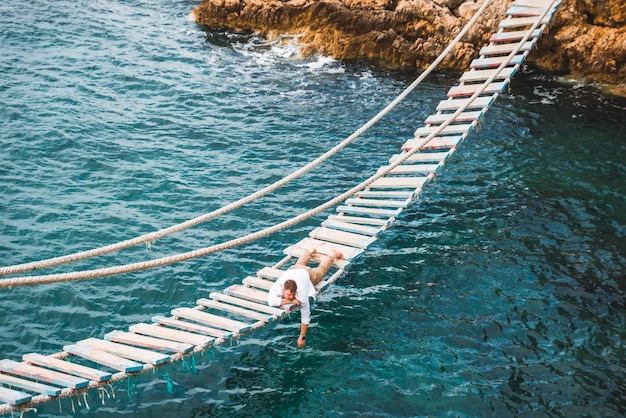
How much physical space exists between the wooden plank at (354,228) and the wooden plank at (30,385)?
6.89 m

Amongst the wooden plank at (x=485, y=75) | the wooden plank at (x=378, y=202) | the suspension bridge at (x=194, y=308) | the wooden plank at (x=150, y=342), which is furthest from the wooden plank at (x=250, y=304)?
the wooden plank at (x=485, y=75)

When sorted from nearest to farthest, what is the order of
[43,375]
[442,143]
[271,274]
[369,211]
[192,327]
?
1. [43,375]
2. [192,327]
3. [271,274]
4. [369,211]
5. [442,143]

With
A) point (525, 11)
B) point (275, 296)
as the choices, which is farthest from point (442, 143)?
point (525, 11)

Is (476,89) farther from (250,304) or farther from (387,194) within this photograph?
(250,304)

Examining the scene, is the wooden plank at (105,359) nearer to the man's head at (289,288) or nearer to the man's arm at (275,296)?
the man's arm at (275,296)

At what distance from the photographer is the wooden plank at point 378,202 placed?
1545cm

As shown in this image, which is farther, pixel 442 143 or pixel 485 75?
pixel 485 75

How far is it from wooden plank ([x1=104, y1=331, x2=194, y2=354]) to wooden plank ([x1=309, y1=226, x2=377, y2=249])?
14.2ft

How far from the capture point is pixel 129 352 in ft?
37.2

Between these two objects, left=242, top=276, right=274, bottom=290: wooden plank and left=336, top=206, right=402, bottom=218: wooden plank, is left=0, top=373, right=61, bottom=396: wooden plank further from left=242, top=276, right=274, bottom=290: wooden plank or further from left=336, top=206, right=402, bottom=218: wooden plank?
left=336, top=206, right=402, bottom=218: wooden plank

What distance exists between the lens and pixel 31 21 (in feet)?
97.6

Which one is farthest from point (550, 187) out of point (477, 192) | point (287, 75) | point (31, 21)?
point (31, 21)

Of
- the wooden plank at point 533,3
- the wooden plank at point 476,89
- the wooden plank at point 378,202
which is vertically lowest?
the wooden plank at point 378,202

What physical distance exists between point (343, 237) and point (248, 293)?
257 cm
